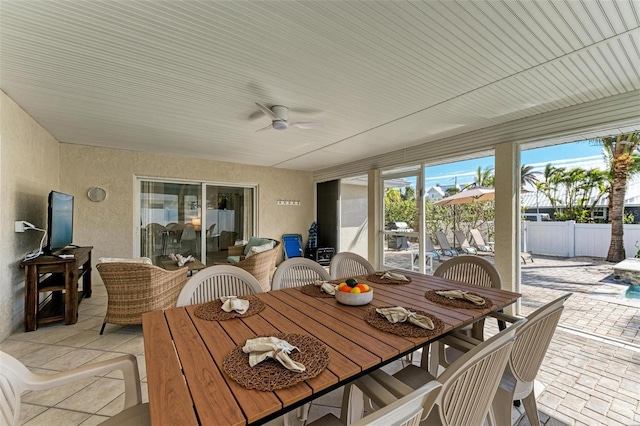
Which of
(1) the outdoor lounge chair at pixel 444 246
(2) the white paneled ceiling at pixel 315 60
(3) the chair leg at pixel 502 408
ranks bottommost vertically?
(3) the chair leg at pixel 502 408

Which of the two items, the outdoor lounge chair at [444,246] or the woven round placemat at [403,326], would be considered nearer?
the woven round placemat at [403,326]

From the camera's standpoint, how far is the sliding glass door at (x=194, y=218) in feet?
17.9

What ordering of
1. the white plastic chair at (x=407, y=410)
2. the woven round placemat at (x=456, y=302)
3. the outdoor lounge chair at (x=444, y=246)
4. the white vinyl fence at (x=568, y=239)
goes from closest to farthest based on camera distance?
the white plastic chair at (x=407, y=410)
the woven round placemat at (x=456, y=302)
the white vinyl fence at (x=568, y=239)
the outdoor lounge chair at (x=444, y=246)

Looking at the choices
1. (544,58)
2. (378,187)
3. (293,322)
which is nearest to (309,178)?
(378,187)

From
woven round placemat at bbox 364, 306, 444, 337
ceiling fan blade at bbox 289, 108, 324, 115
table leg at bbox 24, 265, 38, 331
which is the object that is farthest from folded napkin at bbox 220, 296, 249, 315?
table leg at bbox 24, 265, 38, 331

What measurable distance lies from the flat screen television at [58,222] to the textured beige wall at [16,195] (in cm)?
26

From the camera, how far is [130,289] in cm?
282

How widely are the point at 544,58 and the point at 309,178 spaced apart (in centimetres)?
582

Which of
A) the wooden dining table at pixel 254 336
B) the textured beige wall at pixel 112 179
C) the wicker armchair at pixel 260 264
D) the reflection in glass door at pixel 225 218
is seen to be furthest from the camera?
the reflection in glass door at pixel 225 218

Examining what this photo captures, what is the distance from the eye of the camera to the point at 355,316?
1.48m

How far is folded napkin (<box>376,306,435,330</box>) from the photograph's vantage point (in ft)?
4.30

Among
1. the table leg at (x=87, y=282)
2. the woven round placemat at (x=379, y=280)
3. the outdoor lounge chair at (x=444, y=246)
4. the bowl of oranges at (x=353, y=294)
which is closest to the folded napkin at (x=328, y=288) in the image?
the bowl of oranges at (x=353, y=294)

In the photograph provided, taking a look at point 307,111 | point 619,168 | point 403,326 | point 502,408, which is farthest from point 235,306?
point 619,168

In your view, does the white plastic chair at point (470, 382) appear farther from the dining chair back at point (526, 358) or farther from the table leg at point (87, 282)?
the table leg at point (87, 282)
